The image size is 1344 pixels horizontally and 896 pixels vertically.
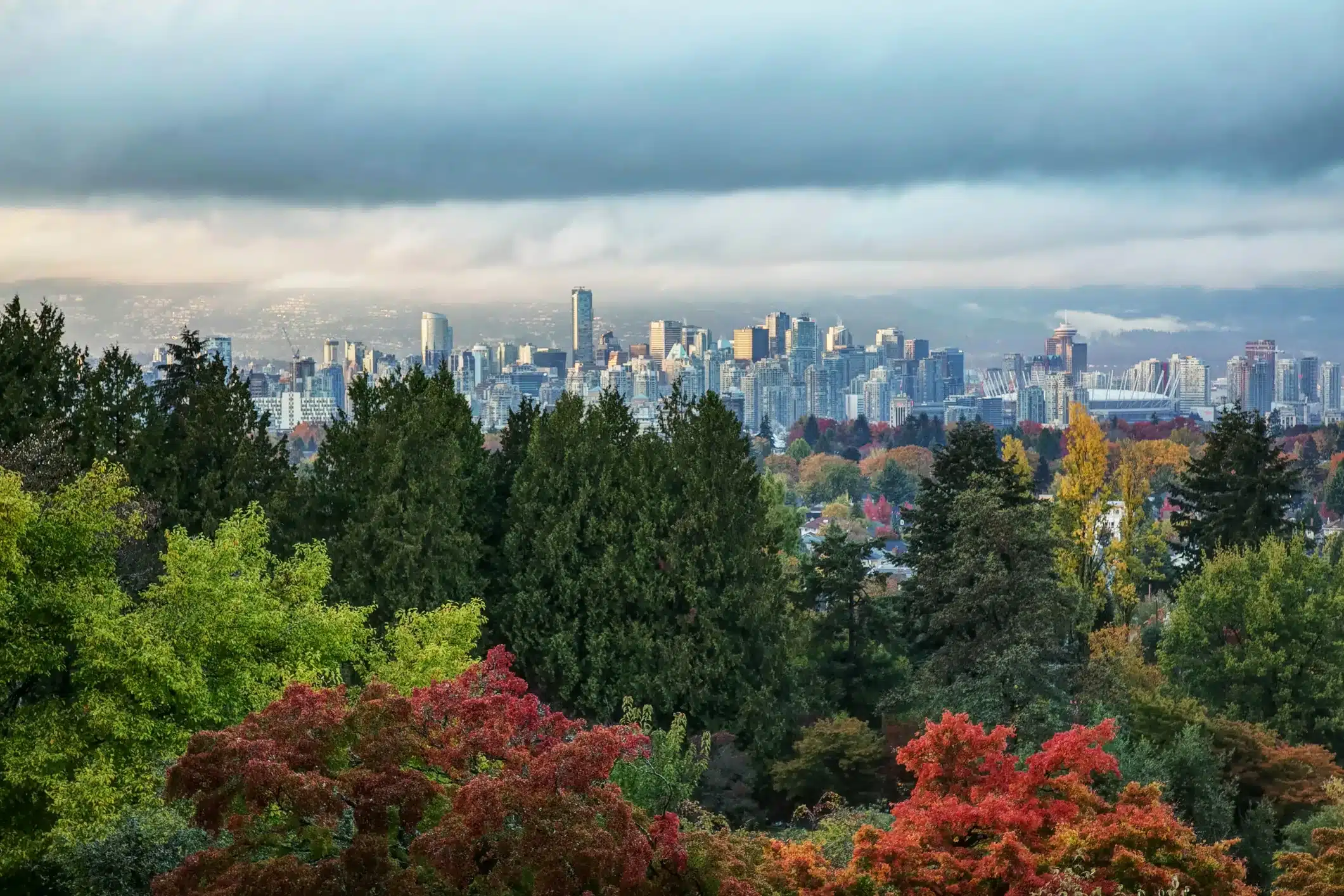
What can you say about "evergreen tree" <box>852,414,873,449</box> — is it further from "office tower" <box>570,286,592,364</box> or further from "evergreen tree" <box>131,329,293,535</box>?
"evergreen tree" <box>131,329,293,535</box>

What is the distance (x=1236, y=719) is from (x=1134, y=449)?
2076 cm

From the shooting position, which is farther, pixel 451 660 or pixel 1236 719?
pixel 1236 719

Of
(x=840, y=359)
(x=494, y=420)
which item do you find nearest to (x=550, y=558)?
(x=494, y=420)

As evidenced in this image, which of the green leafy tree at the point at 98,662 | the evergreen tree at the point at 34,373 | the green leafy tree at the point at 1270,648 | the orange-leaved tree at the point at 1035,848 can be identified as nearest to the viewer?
the orange-leaved tree at the point at 1035,848

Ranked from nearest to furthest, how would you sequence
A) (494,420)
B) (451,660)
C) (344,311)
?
(451,660) < (494,420) < (344,311)

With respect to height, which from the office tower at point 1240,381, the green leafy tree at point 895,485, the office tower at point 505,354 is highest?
the office tower at point 505,354

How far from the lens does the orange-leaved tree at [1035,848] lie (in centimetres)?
1060

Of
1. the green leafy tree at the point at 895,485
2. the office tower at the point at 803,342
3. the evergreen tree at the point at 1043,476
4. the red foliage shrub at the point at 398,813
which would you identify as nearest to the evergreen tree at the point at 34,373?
the red foliage shrub at the point at 398,813

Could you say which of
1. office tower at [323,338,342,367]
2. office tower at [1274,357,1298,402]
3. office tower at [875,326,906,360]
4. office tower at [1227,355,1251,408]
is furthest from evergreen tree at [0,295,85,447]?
office tower at [1274,357,1298,402]

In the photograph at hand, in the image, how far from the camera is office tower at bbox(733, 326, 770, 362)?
154m

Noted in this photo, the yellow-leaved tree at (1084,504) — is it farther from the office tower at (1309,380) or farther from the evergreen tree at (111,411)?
the office tower at (1309,380)

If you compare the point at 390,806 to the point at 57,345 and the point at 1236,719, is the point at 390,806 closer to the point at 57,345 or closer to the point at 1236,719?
the point at 57,345

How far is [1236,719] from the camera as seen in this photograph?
71.8 ft

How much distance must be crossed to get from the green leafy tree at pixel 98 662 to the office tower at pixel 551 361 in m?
115
